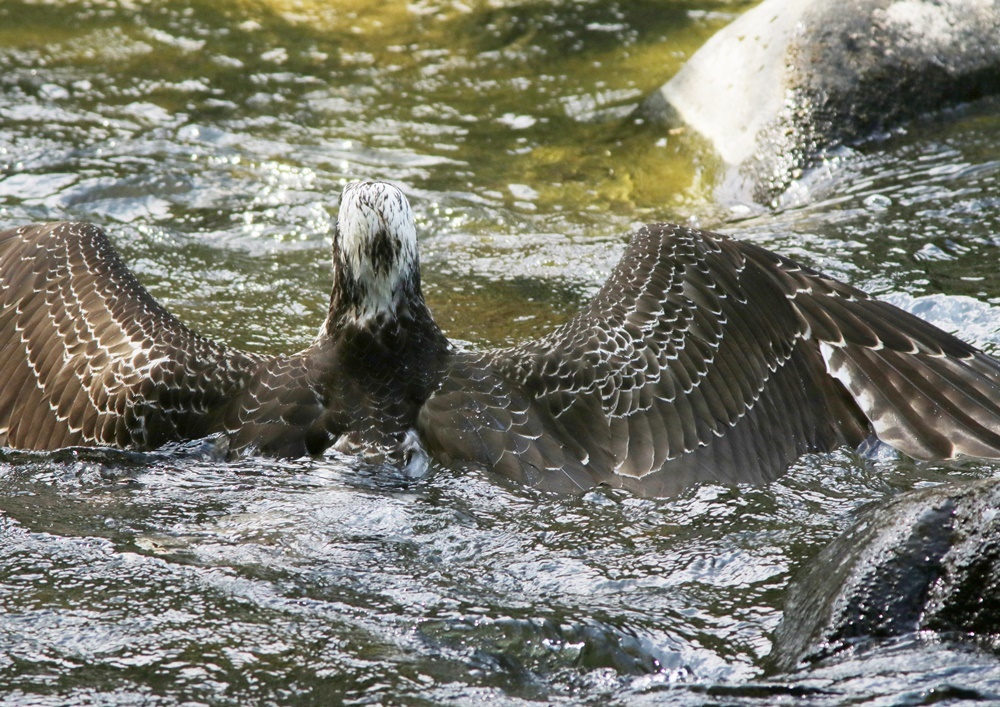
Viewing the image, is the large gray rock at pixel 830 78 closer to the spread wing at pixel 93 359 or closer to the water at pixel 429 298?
the water at pixel 429 298

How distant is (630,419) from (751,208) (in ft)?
12.4

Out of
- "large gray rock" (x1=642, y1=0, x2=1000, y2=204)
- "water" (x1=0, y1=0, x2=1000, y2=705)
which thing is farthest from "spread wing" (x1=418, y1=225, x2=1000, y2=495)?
"large gray rock" (x1=642, y1=0, x2=1000, y2=204)

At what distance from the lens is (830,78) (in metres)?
9.41

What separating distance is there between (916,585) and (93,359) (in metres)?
3.87

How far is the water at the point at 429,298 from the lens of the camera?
4.16m

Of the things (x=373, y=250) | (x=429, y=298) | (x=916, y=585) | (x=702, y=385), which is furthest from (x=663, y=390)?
(x=429, y=298)

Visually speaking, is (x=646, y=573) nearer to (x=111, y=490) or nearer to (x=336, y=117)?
(x=111, y=490)

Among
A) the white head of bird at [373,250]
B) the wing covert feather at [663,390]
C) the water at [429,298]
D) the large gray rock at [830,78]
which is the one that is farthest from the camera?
the large gray rock at [830,78]

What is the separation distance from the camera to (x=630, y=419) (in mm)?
5648

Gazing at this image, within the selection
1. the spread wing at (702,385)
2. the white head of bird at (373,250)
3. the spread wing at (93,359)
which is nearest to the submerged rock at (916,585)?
the spread wing at (702,385)

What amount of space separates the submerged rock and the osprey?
1.36 meters

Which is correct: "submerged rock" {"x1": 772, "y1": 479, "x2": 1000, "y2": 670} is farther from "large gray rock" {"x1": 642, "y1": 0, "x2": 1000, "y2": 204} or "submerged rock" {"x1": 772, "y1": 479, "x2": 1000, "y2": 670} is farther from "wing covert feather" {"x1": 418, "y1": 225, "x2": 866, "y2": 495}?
"large gray rock" {"x1": 642, "y1": 0, "x2": 1000, "y2": 204}

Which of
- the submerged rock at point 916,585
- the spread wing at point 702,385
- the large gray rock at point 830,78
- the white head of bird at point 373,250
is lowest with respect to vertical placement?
the submerged rock at point 916,585

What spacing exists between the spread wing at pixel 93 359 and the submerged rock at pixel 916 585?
296 centimetres
